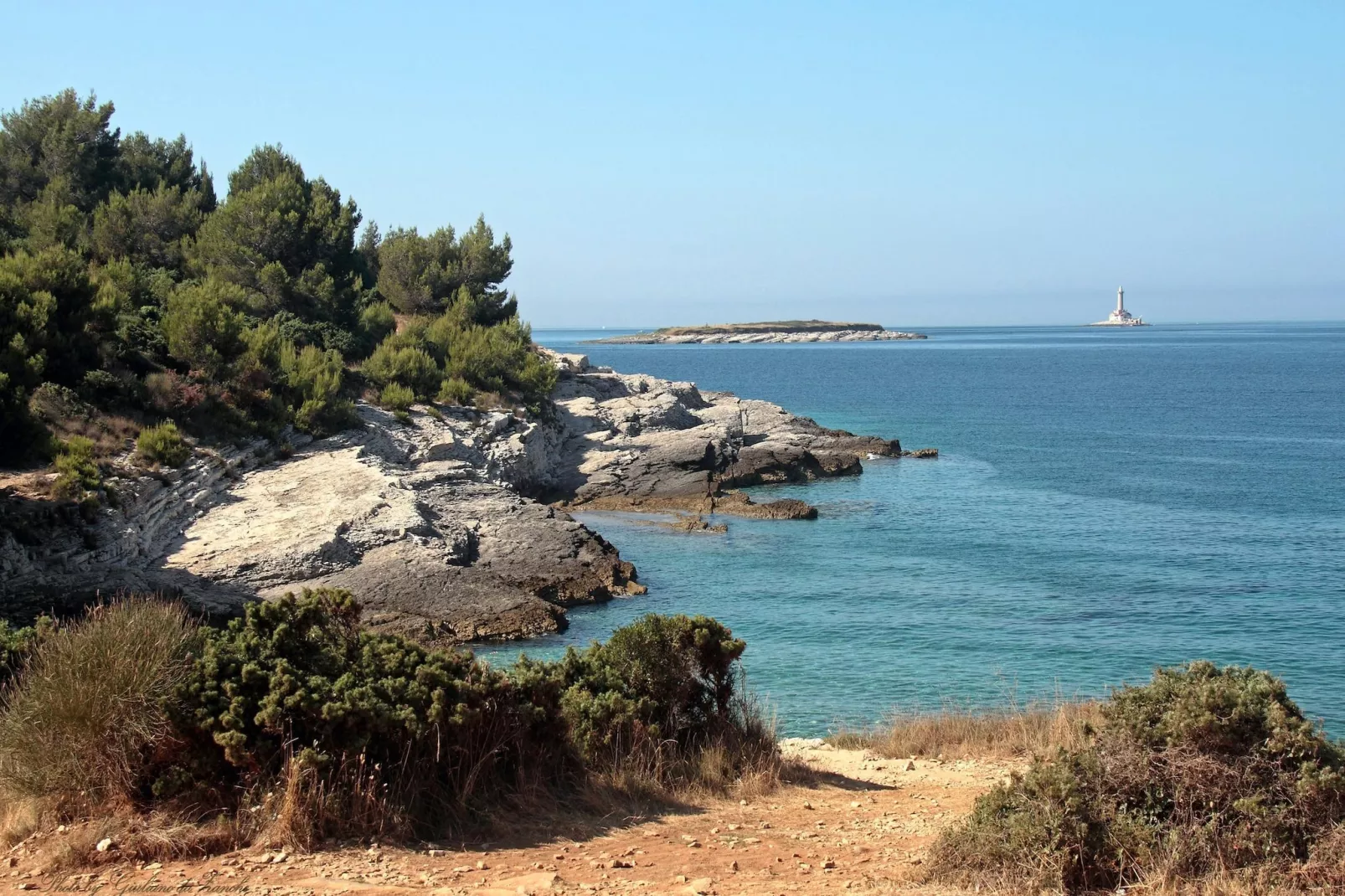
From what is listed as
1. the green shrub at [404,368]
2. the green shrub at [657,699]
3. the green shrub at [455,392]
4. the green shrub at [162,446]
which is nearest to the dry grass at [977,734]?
the green shrub at [657,699]

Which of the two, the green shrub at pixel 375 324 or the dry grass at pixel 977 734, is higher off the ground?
the green shrub at pixel 375 324

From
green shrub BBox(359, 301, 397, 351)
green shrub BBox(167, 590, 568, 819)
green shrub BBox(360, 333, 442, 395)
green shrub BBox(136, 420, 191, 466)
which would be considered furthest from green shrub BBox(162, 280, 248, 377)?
green shrub BBox(167, 590, 568, 819)

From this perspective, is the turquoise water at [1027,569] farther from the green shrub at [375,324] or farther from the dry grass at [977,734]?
the green shrub at [375,324]

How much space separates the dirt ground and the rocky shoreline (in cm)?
1044

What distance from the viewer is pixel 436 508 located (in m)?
27.6

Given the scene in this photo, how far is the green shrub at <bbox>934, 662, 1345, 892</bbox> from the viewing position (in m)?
7.46

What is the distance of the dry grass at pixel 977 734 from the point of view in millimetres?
12938

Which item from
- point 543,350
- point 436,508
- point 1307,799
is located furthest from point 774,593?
point 543,350

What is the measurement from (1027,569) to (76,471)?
71.0 ft

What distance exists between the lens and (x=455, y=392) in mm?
39094

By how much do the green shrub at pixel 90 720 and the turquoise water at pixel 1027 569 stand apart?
34.1ft

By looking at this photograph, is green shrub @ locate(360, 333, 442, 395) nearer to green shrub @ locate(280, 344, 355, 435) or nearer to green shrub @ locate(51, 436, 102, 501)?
green shrub @ locate(280, 344, 355, 435)

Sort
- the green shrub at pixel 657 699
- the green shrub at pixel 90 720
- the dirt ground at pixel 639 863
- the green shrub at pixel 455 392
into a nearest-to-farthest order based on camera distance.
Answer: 1. the dirt ground at pixel 639 863
2. the green shrub at pixel 90 720
3. the green shrub at pixel 657 699
4. the green shrub at pixel 455 392

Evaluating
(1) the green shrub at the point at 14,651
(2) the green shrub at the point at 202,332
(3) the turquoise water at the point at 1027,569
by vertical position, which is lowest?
(3) the turquoise water at the point at 1027,569
